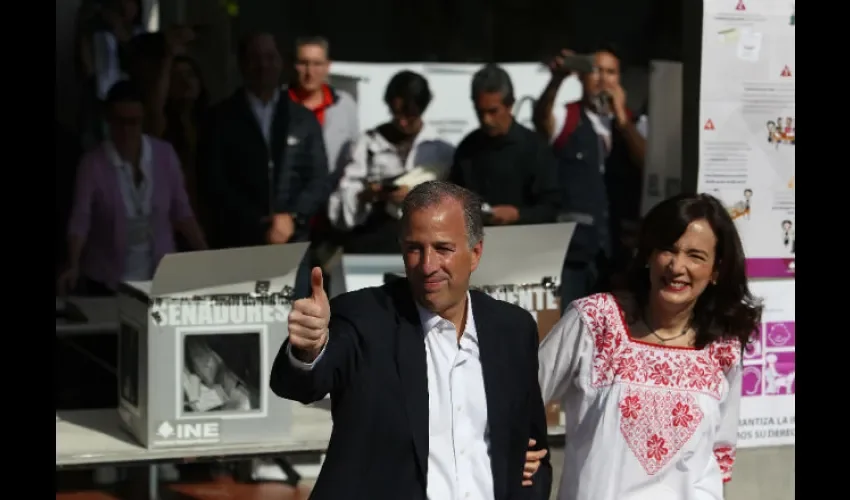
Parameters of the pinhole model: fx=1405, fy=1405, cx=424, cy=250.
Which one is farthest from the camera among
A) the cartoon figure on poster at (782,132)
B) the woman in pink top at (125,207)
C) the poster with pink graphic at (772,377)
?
the woman in pink top at (125,207)

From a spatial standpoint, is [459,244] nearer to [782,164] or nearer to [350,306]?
[350,306]

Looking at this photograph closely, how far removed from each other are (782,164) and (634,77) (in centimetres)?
236

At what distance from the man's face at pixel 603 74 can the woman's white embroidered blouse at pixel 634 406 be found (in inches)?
139

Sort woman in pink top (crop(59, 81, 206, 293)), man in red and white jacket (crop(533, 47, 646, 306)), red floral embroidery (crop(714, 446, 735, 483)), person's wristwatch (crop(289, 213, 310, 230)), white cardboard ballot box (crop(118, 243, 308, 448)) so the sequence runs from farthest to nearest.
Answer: man in red and white jacket (crop(533, 47, 646, 306)), person's wristwatch (crop(289, 213, 310, 230)), woman in pink top (crop(59, 81, 206, 293)), white cardboard ballot box (crop(118, 243, 308, 448)), red floral embroidery (crop(714, 446, 735, 483))

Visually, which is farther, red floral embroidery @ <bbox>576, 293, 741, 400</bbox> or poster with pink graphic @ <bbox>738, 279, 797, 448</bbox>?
poster with pink graphic @ <bbox>738, 279, 797, 448</bbox>

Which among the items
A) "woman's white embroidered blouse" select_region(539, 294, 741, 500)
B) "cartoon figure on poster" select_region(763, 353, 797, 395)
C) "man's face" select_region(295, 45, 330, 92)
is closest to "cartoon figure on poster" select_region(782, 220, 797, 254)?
"cartoon figure on poster" select_region(763, 353, 797, 395)

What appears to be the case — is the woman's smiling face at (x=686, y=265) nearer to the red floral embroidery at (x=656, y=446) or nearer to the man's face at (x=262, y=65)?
the red floral embroidery at (x=656, y=446)

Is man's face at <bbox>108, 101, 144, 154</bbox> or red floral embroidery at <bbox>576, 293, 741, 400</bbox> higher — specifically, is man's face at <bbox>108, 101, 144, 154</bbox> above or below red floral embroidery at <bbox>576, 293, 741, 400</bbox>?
above

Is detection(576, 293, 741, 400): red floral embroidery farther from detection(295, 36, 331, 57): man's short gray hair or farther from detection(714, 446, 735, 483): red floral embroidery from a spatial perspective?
detection(295, 36, 331, 57): man's short gray hair

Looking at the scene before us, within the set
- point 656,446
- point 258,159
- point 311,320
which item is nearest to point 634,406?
point 656,446

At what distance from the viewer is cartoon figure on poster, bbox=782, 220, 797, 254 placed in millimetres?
5348

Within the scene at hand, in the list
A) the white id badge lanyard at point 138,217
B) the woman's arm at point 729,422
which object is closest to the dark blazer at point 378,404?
the woman's arm at point 729,422

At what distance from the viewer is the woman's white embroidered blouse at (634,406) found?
354 centimetres
